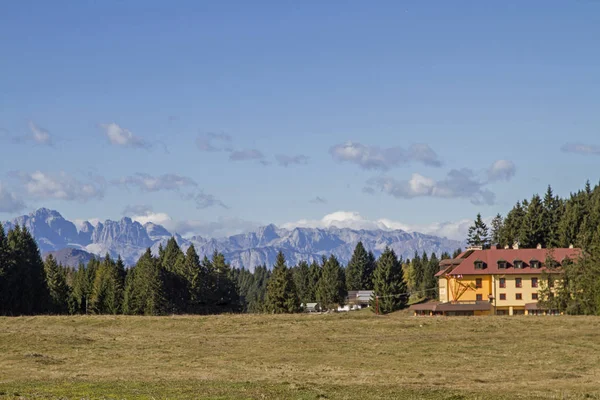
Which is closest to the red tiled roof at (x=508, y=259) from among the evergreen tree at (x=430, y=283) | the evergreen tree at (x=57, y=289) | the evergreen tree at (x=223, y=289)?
the evergreen tree at (x=430, y=283)

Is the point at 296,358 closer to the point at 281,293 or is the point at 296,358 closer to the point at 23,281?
the point at 281,293

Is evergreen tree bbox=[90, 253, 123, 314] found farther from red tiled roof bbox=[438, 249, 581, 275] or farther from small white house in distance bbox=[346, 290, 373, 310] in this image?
red tiled roof bbox=[438, 249, 581, 275]

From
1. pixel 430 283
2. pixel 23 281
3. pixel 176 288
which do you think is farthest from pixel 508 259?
pixel 23 281

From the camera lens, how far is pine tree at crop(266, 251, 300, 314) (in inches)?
5044

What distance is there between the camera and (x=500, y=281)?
130875 millimetres

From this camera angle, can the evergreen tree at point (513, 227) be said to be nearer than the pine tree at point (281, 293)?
No

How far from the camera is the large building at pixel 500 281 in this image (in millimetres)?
128750

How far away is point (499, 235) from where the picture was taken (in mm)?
179625

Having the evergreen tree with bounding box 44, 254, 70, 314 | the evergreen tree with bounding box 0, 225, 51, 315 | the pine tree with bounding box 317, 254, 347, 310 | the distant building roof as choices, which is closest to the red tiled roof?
the distant building roof

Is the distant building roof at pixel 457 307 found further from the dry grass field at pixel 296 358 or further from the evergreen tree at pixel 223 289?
the evergreen tree at pixel 223 289

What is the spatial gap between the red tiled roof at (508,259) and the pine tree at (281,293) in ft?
94.3

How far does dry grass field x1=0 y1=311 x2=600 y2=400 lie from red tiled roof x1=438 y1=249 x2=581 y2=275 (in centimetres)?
4378

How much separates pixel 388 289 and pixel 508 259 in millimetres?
23905

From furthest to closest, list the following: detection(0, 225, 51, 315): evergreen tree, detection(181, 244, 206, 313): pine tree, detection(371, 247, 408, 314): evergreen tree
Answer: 1. detection(181, 244, 206, 313): pine tree
2. detection(371, 247, 408, 314): evergreen tree
3. detection(0, 225, 51, 315): evergreen tree
